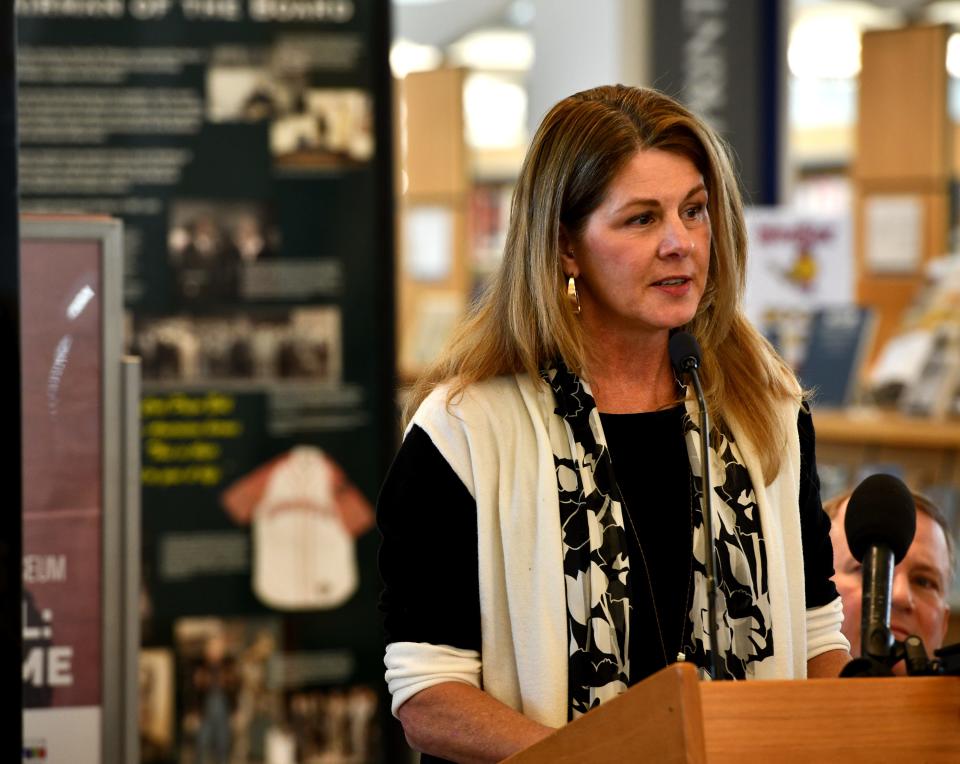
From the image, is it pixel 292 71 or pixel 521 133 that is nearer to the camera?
pixel 292 71

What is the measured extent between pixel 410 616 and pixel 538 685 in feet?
0.56

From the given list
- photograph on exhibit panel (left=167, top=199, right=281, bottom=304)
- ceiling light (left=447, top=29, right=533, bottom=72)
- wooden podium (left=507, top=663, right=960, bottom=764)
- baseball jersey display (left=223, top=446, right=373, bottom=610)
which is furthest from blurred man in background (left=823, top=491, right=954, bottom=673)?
ceiling light (left=447, top=29, right=533, bottom=72)

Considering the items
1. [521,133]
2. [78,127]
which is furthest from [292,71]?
[521,133]

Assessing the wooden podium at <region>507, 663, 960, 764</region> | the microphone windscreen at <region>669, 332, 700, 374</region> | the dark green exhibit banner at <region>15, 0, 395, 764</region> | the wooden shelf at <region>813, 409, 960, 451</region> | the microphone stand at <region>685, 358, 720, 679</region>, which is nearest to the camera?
the wooden podium at <region>507, 663, 960, 764</region>

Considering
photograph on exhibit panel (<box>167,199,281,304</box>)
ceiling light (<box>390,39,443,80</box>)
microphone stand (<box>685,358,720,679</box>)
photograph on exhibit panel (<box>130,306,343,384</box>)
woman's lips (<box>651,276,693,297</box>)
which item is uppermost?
ceiling light (<box>390,39,443,80</box>)

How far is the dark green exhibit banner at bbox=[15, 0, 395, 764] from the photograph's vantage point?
3.69 meters

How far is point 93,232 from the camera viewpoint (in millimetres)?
2232

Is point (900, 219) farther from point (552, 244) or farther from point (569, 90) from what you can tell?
point (552, 244)

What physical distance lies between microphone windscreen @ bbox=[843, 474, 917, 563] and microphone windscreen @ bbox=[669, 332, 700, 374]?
288 millimetres

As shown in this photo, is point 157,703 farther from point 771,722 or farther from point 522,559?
point 771,722

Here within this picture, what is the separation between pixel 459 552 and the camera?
173 centimetres

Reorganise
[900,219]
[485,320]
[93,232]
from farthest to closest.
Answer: [900,219] → [93,232] → [485,320]

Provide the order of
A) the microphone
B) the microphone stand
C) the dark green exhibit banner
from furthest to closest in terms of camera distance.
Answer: the dark green exhibit banner → the microphone stand → the microphone

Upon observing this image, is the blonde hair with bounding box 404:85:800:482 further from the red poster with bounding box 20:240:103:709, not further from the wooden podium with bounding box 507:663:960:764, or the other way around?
the red poster with bounding box 20:240:103:709
